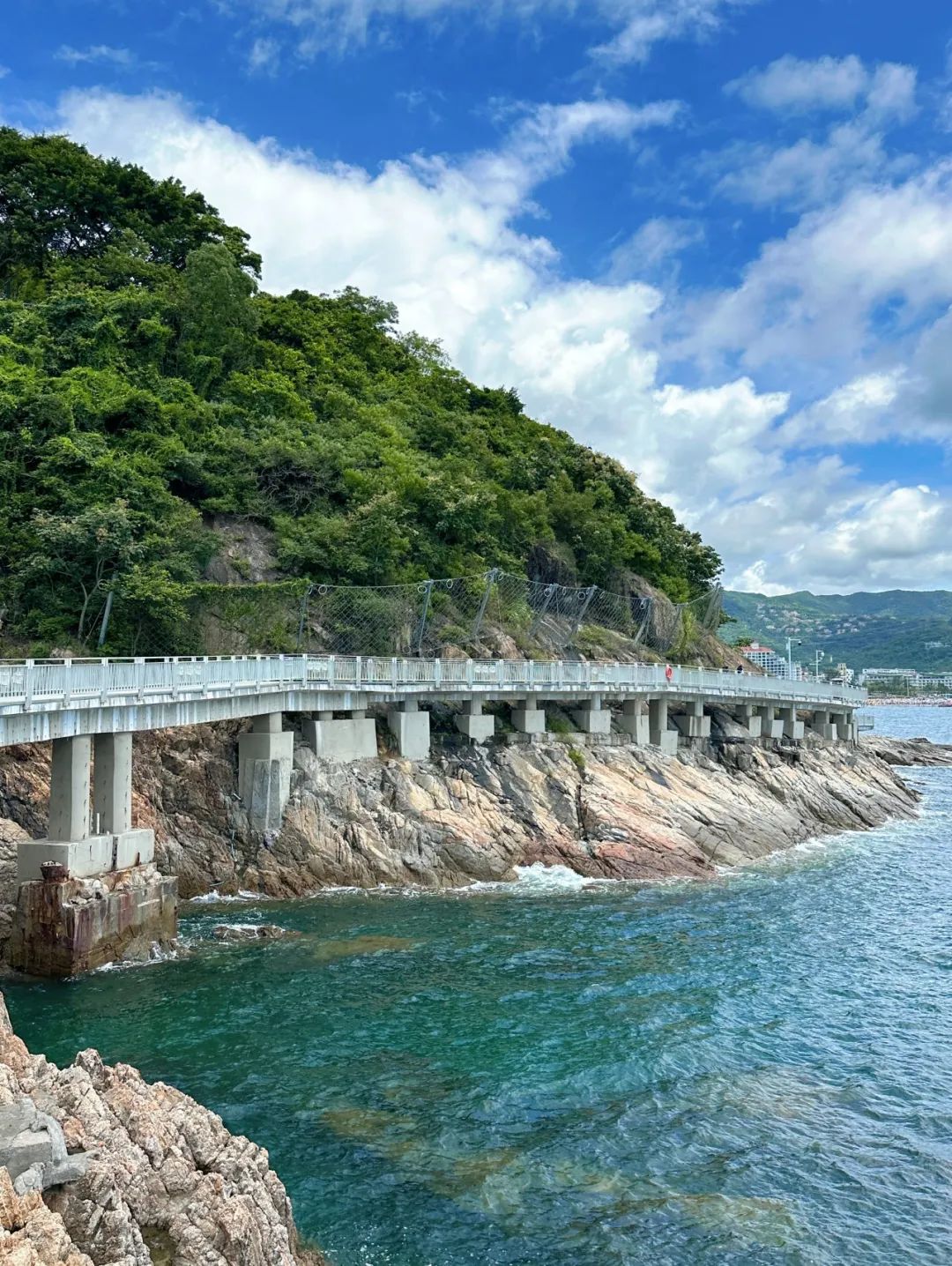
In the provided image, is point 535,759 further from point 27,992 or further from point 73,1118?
point 73,1118

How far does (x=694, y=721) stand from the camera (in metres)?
47.8

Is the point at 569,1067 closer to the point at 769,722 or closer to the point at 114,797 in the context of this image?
the point at 114,797

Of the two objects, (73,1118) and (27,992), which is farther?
(27,992)

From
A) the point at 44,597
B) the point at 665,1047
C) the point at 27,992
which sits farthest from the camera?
the point at 44,597

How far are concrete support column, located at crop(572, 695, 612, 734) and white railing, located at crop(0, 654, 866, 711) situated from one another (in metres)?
1.05

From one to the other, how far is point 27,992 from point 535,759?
21.7 meters

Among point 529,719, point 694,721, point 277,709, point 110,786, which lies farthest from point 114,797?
point 694,721

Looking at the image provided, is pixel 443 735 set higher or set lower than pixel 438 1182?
higher

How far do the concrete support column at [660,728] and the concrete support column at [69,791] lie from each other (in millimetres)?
27824

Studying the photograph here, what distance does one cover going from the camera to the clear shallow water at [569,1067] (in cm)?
1189

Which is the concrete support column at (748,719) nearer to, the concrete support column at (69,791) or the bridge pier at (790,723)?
the bridge pier at (790,723)

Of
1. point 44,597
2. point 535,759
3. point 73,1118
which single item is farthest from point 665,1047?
point 44,597

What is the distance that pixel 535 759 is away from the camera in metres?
37.6

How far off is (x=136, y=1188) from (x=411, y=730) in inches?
1053
